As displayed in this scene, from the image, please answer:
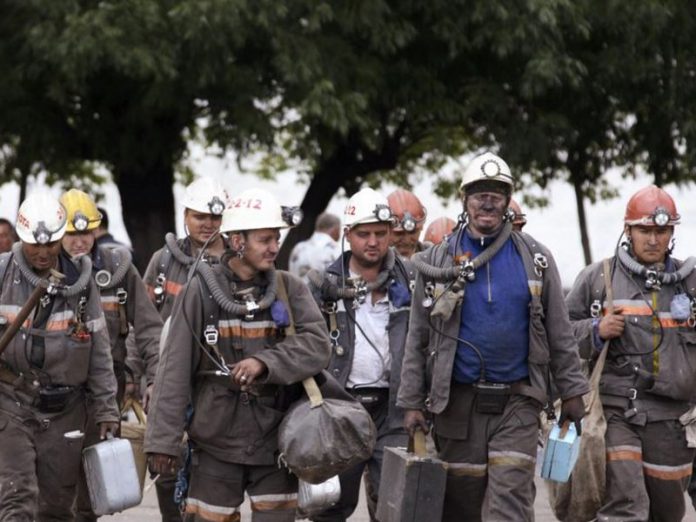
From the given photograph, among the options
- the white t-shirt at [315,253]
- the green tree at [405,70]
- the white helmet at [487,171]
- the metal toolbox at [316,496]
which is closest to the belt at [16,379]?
the metal toolbox at [316,496]

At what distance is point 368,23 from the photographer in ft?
65.4

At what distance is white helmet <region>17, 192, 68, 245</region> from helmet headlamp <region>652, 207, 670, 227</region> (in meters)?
3.20

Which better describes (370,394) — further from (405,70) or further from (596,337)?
(405,70)

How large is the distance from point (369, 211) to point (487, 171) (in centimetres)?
170

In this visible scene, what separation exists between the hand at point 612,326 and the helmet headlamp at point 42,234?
302cm

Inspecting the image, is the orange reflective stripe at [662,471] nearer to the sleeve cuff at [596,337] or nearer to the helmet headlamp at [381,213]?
the sleeve cuff at [596,337]

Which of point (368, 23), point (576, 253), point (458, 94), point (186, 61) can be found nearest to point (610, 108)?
point (458, 94)

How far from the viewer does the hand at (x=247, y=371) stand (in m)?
8.01

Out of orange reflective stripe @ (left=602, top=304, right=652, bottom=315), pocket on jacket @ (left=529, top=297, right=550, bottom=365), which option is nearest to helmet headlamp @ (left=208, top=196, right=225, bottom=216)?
orange reflective stripe @ (left=602, top=304, right=652, bottom=315)

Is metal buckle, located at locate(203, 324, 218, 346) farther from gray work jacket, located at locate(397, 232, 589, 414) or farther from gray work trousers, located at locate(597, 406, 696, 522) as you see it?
gray work trousers, located at locate(597, 406, 696, 522)

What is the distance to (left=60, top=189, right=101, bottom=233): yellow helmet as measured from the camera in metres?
10.9

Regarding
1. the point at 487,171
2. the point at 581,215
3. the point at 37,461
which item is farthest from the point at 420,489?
the point at 581,215

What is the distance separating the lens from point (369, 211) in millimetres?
10320

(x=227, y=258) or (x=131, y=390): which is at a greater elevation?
(x=227, y=258)
